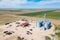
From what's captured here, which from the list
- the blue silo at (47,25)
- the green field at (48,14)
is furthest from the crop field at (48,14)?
the blue silo at (47,25)

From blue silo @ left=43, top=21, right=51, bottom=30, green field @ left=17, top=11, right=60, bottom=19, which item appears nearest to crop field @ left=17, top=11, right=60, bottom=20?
green field @ left=17, top=11, right=60, bottom=19

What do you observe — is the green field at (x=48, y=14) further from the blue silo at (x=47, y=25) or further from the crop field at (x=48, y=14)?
the blue silo at (x=47, y=25)

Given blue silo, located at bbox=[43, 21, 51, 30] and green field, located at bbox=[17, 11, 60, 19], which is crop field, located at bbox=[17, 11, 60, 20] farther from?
blue silo, located at bbox=[43, 21, 51, 30]

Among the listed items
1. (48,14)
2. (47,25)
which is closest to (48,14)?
(48,14)

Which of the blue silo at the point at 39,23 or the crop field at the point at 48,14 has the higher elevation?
the crop field at the point at 48,14

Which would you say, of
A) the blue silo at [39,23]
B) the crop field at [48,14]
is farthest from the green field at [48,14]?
the blue silo at [39,23]

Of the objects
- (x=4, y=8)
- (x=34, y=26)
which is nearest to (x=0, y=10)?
(x=4, y=8)

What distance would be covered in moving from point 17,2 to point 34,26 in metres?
0.51

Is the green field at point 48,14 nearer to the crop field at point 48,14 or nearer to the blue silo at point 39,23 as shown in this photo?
the crop field at point 48,14

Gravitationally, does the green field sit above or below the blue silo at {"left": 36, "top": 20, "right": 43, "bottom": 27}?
above

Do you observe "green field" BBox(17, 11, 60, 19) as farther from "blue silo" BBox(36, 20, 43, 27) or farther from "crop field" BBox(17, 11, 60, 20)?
"blue silo" BBox(36, 20, 43, 27)

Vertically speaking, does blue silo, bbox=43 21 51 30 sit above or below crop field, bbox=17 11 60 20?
below

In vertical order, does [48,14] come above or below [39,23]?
above

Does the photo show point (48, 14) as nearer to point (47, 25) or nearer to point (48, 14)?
point (48, 14)
